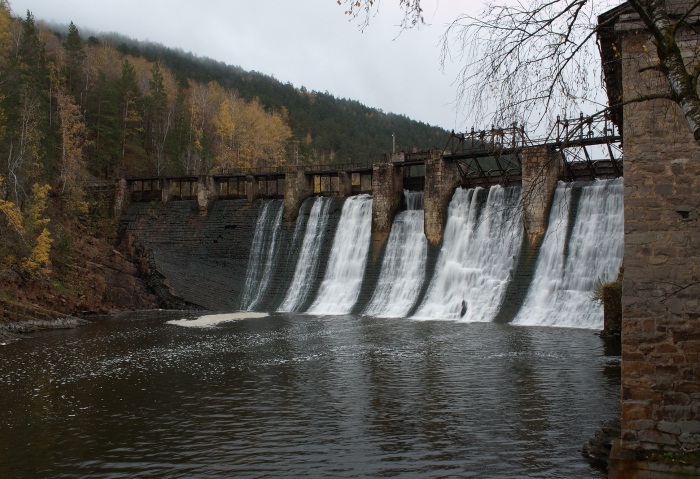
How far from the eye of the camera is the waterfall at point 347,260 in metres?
37.6

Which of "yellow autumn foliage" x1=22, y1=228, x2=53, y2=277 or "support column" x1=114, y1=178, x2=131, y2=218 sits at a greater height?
"support column" x1=114, y1=178, x2=131, y2=218

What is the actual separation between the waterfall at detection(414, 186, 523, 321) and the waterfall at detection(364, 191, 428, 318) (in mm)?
1198

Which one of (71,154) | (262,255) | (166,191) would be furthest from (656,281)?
(71,154)

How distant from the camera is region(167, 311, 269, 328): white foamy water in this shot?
1205 inches

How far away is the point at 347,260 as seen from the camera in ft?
131

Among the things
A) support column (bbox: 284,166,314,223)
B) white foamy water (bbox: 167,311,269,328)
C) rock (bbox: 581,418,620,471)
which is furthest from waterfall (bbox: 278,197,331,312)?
rock (bbox: 581,418,620,471)

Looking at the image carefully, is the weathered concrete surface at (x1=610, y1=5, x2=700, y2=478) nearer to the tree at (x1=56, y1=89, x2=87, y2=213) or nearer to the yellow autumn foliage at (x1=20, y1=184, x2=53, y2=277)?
the yellow autumn foliage at (x1=20, y1=184, x2=53, y2=277)

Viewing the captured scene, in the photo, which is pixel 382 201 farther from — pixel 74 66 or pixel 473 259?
pixel 74 66

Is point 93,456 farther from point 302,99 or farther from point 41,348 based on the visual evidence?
point 302,99

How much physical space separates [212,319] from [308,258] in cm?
984

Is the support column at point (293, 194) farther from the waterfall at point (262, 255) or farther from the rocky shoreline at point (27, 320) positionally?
the rocky shoreline at point (27, 320)

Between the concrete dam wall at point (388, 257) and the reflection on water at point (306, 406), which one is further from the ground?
the concrete dam wall at point (388, 257)

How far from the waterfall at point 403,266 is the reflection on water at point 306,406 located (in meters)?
10.7

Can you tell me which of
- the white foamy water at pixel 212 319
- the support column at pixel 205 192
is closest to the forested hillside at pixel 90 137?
the support column at pixel 205 192
